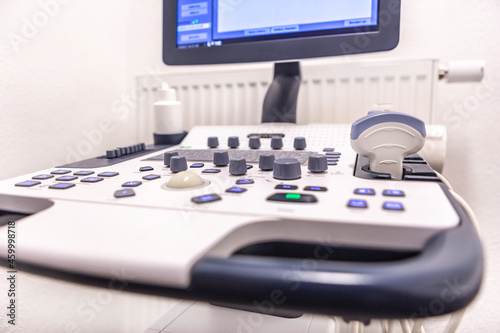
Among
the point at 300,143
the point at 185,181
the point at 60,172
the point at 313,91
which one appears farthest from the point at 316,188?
the point at 313,91

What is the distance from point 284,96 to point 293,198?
1.50 feet

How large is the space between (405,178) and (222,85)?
2.04ft

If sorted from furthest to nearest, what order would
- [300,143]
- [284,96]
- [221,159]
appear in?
A: [284,96] → [300,143] → [221,159]

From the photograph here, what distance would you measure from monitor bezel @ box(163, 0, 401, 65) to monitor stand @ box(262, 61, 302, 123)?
0.27ft

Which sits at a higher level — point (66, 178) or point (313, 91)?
point (313, 91)

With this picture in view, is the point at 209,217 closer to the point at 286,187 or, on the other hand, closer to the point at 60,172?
the point at 286,187

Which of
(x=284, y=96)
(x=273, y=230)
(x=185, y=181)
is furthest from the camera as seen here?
(x=284, y=96)

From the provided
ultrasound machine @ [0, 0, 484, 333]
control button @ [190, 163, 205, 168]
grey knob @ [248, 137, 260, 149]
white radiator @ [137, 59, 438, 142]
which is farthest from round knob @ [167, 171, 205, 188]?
white radiator @ [137, 59, 438, 142]

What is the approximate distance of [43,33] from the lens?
2.50 ft

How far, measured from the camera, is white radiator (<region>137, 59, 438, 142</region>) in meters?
0.78

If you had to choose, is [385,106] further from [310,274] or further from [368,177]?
[310,274]

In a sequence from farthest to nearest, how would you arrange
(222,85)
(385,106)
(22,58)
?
(222,85)
(22,58)
(385,106)

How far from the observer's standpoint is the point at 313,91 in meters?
0.87

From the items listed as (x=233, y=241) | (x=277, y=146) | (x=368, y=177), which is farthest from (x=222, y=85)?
(x=233, y=241)
